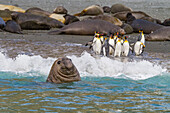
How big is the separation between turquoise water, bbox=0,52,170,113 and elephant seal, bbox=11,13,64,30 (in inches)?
306

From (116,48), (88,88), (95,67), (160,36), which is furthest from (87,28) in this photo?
(88,88)

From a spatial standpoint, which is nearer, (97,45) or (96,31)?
(97,45)

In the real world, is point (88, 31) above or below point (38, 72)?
above

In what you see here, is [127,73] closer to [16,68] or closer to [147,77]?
[147,77]

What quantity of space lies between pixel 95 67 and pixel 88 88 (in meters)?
2.12

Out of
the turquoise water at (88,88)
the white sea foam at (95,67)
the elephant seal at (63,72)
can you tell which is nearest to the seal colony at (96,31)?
the elephant seal at (63,72)

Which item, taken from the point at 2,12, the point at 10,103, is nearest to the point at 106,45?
the point at 10,103

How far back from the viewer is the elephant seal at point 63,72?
706cm

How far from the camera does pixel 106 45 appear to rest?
11.8 metres

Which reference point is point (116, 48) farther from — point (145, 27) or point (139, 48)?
point (145, 27)

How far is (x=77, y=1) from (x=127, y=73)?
26.3 metres

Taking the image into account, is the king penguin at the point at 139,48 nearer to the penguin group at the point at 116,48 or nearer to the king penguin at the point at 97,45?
the penguin group at the point at 116,48

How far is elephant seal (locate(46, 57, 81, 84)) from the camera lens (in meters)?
7.06

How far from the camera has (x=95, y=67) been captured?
8844 mm
